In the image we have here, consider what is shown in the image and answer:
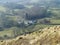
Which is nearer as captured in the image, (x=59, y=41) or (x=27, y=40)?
(x=59, y=41)

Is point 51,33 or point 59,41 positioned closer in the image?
point 59,41

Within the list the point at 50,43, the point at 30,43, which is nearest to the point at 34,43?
the point at 30,43

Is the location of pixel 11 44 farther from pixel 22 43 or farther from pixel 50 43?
pixel 50 43

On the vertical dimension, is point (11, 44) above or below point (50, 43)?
below

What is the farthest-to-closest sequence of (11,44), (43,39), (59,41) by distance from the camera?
1. (11,44)
2. (43,39)
3. (59,41)

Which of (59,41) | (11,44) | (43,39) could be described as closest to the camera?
(59,41)

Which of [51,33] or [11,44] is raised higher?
[51,33]

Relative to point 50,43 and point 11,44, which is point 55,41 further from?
point 11,44

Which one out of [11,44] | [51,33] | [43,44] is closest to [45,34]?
[51,33]
